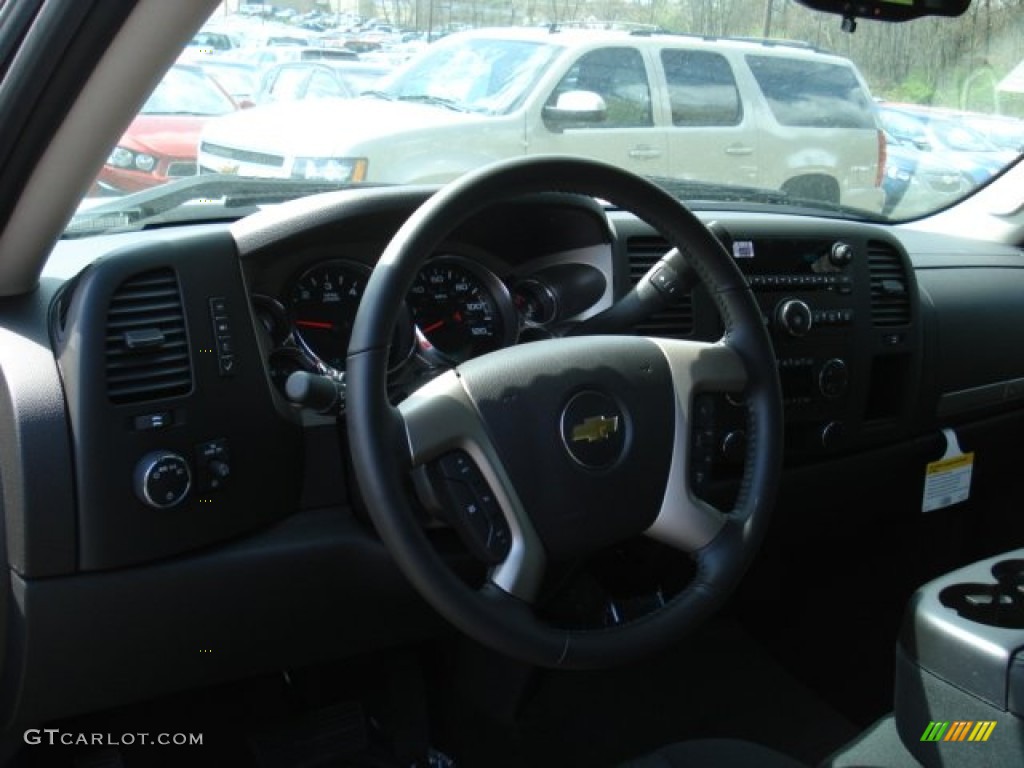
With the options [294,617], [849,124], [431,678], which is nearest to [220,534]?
[294,617]

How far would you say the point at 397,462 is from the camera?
5.28 ft

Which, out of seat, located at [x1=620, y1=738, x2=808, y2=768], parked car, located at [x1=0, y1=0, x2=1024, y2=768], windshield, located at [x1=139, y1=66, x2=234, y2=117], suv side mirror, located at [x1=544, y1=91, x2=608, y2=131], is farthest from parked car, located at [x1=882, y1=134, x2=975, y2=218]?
windshield, located at [x1=139, y1=66, x2=234, y2=117]

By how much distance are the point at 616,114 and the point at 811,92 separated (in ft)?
2.21

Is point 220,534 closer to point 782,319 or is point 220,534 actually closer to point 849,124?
point 782,319

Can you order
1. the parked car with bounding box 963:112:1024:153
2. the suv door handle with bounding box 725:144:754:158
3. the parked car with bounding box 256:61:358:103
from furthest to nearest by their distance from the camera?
1. the parked car with bounding box 963:112:1024:153
2. the suv door handle with bounding box 725:144:754:158
3. the parked car with bounding box 256:61:358:103

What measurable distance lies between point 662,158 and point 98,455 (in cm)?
200

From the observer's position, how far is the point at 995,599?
2.02 m

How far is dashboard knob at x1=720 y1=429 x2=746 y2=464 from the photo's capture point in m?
2.55

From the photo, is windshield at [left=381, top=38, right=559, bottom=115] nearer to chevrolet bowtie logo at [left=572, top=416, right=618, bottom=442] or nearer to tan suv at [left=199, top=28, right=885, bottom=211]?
tan suv at [left=199, top=28, right=885, bottom=211]

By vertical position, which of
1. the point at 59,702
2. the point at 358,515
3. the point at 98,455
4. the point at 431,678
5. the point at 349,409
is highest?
the point at 349,409

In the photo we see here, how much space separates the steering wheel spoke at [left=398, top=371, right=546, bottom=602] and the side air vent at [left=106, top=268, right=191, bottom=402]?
494mm

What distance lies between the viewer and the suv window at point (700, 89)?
3.58 metres

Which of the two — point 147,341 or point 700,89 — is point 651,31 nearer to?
point 700,89

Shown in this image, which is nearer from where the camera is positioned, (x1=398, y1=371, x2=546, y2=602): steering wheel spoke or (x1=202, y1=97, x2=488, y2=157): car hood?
(x1=398, y1=371, x2=546, y2=602): steering wheel spoke
